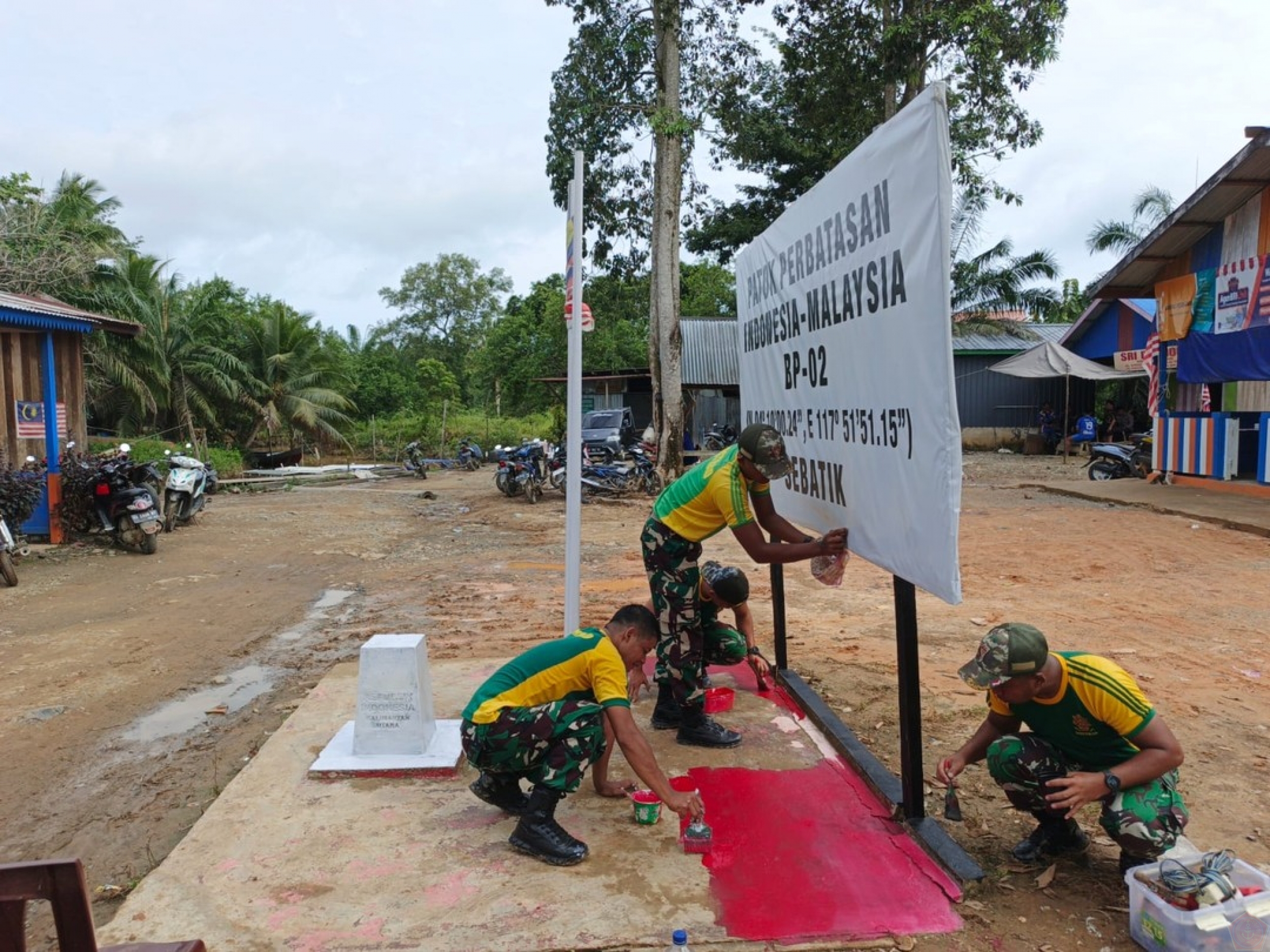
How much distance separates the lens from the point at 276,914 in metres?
2.65

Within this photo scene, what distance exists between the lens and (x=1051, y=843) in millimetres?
3025

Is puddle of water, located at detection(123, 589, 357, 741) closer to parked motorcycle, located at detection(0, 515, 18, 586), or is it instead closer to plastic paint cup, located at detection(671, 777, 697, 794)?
plastic paint cup, located at detection(671, 777, 697, 794)

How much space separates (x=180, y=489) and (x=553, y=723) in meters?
9.84

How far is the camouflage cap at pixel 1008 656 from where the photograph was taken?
8.63 ft

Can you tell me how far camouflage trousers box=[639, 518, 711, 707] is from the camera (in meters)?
3.96

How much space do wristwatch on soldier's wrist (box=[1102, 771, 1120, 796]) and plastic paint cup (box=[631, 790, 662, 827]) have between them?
1.44 metres

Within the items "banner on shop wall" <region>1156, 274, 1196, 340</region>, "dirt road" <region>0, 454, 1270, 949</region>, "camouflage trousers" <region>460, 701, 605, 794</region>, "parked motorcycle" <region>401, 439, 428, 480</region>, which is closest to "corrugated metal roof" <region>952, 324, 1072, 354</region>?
"banner on shop wall" <region>1156, 274, 1196, 340</region>

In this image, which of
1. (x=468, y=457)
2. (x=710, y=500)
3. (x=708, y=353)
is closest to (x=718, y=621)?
(x=710, y=500)

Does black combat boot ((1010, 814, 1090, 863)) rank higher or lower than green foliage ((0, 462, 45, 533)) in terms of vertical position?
lower

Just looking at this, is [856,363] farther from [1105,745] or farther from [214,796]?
[214,796]

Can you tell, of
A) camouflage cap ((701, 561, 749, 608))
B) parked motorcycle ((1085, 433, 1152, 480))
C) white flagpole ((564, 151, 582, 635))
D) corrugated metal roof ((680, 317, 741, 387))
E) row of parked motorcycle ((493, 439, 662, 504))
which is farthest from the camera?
corrugated metal roof ((680, 317, 741, 387))

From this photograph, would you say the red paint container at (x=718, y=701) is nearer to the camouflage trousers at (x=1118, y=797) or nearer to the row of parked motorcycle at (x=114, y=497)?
the camouflage trousers at (x=1118, y=797)

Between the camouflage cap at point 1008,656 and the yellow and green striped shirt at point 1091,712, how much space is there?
0.50ft

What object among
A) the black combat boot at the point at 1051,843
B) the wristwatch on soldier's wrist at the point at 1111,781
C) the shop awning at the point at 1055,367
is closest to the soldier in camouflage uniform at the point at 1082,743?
the wristwatch on soldier's wrist at the point at 1111,781
